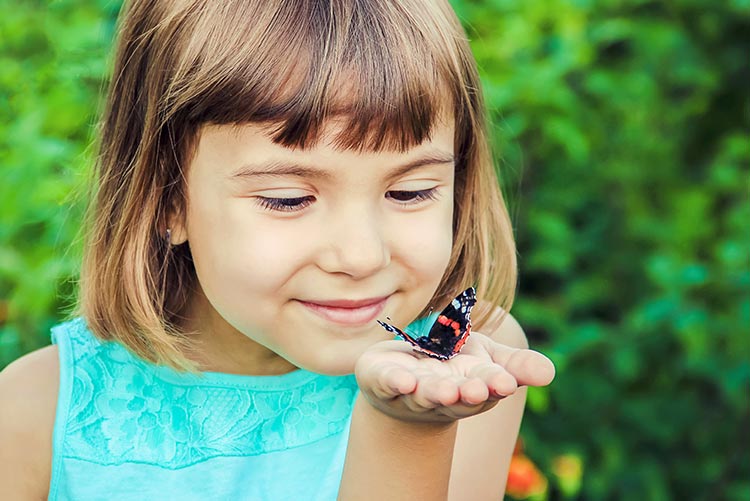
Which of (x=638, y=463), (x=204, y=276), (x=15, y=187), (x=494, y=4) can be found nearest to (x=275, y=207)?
(x=204, y=276)

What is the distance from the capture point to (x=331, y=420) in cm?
227

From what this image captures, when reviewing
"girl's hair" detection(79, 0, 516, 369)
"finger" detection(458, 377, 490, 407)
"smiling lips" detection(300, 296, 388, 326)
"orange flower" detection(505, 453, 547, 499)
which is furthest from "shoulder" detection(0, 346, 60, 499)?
"orange flower" detection(505, 453, 547, 499)

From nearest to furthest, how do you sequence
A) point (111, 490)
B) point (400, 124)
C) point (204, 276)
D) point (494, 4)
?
1. point (400, 124)
2. point (204, 276)
3. point (111, 490)
4. point (494, 4)

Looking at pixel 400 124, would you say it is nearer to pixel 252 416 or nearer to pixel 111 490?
pixel 252 416

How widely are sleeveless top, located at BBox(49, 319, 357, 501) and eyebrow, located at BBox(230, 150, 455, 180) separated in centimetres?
55

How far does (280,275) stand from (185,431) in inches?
20.1

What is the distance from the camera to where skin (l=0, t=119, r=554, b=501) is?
5.62 feet

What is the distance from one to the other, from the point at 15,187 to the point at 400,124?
130cm

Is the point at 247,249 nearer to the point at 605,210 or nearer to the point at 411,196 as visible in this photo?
the point at 411,196

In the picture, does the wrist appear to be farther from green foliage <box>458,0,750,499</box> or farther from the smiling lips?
green foliage <box>458,0,750,499</box>

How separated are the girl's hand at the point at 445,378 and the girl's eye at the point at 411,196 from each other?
308 millimetres

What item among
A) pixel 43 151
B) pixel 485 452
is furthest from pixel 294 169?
pixel 43 151

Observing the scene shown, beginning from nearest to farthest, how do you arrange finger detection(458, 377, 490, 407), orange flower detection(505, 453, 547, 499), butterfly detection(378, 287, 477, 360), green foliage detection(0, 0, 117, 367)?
finger detection(458, 377, 490, 407)
butterfly detection(378, 287, 477, 360)
green foliage detection(0, 0, 117, 367)
orange flower detection(505, 453, 547, 499)

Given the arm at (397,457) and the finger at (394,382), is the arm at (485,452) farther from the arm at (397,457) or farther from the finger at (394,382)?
the finger at (394,382)
